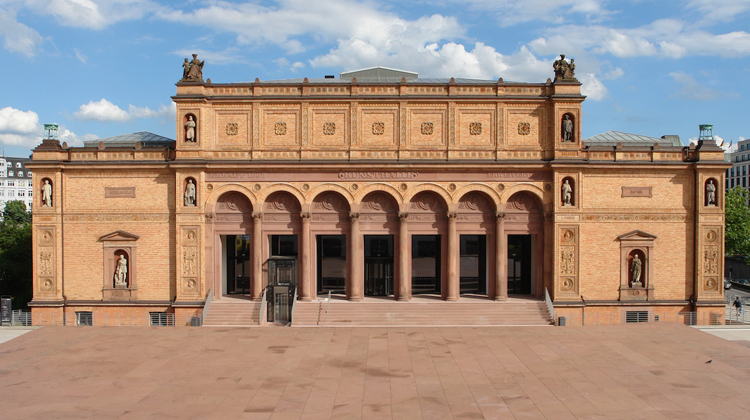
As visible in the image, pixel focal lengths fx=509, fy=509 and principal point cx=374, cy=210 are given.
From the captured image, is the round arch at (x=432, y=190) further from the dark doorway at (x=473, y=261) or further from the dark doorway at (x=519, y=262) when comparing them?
the dark doorway at (x=519, y=262)

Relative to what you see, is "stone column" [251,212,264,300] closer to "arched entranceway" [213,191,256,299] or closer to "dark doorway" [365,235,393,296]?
"arched entranceway" [213,191,256,299]

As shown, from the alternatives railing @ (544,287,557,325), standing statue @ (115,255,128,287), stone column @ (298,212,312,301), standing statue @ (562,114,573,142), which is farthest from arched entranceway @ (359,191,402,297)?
standing statue @ (115,255,128,287)

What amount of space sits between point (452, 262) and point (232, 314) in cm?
1520

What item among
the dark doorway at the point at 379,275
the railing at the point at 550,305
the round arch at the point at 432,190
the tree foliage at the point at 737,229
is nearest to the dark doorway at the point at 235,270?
the dark doorway at the point at 379,275

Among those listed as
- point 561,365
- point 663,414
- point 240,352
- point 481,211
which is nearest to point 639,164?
point 481,211

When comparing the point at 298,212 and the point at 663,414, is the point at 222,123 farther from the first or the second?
the point at 663,414

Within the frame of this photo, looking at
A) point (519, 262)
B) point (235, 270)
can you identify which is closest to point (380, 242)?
point (519, 262)

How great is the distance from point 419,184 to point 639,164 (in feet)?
49.0

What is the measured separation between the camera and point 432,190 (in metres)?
35.3

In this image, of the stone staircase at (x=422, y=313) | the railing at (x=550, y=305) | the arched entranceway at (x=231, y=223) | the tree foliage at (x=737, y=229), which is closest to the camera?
the stone staircase at (x=422, y=313)

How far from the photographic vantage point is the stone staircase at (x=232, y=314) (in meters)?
32.8

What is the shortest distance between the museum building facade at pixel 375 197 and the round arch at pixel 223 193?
13 cm

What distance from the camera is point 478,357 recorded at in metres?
24.9

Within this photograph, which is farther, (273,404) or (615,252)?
(615,252)
